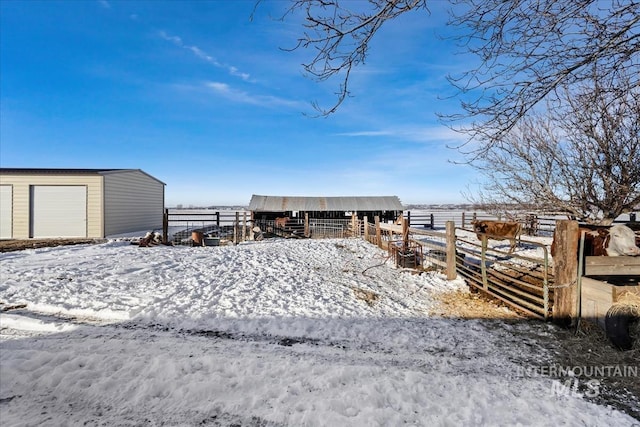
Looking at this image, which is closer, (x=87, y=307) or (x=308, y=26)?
(x=308, y=26)

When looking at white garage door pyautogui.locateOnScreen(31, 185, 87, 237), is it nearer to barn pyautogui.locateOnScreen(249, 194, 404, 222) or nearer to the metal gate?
barn pyautogui.locateOnScreen(249, 194, 404, 222)

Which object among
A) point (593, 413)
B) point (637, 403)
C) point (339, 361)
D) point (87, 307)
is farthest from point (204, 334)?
point (637, 403)

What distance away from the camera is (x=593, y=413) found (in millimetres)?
2811

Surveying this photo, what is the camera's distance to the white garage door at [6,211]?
49.7 feet

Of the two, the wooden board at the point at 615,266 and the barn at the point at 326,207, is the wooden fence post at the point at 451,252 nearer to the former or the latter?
the wooden board at the point at 615,266

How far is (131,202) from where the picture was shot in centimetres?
1927

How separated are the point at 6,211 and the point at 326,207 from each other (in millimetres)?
18909

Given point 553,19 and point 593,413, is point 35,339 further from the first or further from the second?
point 553,19

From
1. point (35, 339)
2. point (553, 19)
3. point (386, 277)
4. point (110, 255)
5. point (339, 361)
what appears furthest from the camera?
point (110, 255)

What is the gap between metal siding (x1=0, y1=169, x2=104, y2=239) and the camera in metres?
15.2

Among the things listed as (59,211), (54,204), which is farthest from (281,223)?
(54,204)

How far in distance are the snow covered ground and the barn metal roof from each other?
58.6ft

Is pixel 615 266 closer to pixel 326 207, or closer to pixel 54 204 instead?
pixel 54 204

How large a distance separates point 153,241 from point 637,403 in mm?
14801
